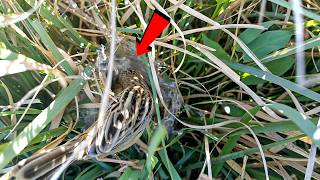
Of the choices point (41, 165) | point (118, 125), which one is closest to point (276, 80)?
point (118, 125)

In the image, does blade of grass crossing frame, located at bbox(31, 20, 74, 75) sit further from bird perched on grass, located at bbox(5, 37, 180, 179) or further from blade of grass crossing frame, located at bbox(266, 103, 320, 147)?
blade of grass crossing frame, located at bbox(266, 103, 320, 147)

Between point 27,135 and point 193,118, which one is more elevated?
point 27,135

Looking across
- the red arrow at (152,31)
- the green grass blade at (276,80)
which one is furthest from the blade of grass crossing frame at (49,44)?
the green grass blade at (276,80)

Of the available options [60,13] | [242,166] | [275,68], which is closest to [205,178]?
[242,166]

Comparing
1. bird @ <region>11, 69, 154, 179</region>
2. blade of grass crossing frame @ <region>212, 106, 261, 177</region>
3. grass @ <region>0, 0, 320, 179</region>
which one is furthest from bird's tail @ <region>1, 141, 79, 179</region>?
blade of grass crossing frame @ <region>212, 106, 261, 177</region>

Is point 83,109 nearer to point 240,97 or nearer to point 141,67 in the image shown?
point 141,67

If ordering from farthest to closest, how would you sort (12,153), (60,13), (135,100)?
(60,13), (135,100), (12,153)

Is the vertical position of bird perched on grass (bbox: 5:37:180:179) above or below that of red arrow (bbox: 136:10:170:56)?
below
